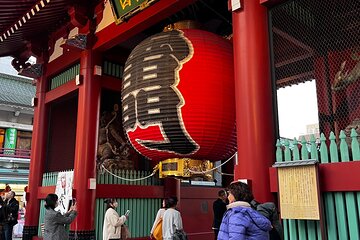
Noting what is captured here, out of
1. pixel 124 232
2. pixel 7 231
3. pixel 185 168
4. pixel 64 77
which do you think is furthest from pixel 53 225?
pixel 64 77

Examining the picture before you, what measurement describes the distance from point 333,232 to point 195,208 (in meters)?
5.34

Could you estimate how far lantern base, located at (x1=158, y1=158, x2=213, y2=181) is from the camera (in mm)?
5016

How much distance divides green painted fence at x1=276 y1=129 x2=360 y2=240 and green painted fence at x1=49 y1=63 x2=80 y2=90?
18.0 feet

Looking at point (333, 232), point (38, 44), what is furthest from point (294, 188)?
point (38, 44)

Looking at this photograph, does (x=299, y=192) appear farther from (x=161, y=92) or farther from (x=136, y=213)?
(x=136, y=213)

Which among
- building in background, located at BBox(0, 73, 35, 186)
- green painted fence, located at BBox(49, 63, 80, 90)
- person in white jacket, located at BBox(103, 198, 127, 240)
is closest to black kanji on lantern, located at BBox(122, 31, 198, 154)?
person in white jacket, located at BBox(103, 198, 127, 240)

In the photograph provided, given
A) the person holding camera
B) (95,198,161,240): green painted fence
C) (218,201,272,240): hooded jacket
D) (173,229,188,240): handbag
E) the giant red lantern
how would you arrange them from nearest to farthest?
(218,201,272,240): hooded jacket → the giant red lantern → the person holding camera → (173,229,188,240): handbag → (95,198,161,240): green painted fence

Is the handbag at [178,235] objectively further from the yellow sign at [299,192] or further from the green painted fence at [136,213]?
the yellow sign at [299,192]

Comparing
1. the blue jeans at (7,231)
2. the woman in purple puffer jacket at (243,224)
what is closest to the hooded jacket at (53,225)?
the woman in purple puffer jacket at (243,224)

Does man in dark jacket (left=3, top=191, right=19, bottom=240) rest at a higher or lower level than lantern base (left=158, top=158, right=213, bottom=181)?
lower

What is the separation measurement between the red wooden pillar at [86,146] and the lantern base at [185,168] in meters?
2.01

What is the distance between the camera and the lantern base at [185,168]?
16.5 ft

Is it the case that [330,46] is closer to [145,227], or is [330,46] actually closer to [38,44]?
[145,227]

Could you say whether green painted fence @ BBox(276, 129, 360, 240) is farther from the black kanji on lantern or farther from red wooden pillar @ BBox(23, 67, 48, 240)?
red wooden pillar @ BBox(23, 67, 48, 240)
